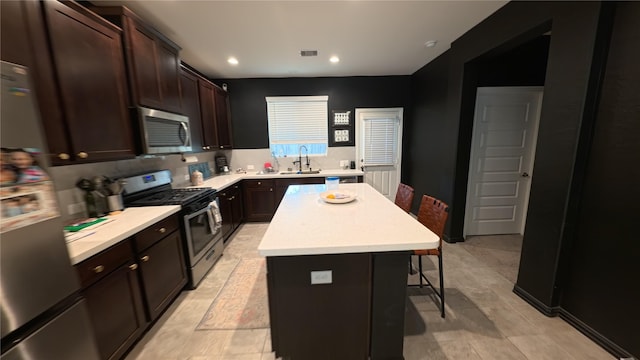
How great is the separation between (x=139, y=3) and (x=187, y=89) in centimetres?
105

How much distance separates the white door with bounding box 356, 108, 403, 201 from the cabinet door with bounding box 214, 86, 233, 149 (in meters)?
2.59

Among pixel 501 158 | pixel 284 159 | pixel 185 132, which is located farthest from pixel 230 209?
pixel 501 158

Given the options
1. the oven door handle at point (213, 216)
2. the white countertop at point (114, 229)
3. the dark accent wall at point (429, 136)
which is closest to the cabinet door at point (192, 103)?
the oven door handle at point (213, 216)

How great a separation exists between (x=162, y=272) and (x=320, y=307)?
1.51 m

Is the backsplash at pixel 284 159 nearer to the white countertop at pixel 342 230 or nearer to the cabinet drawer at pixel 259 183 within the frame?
the cabinet drawer at pixel 259 183

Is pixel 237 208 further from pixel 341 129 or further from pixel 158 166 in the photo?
pixel 341 129

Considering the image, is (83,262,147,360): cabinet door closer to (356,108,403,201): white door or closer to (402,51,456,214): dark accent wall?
(402,51,456,214): dark accent wall

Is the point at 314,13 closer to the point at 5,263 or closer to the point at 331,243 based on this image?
the point at 331,243

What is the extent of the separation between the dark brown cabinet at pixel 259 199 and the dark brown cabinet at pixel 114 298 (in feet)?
8.06

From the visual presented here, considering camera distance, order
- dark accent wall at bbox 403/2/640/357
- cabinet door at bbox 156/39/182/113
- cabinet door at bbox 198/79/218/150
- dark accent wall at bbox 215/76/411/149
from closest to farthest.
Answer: dark accent wall at bbox 403/2/640/357 → cabinet door at bbox 156/39/182/113 → cabinet door at bbox 198/79/218/150 → dark accent wall at bbox 215/76/411/149

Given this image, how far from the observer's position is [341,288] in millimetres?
1322

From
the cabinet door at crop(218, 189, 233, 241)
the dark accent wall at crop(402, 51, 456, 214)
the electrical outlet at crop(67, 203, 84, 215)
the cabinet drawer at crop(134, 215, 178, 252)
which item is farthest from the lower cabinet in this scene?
the dark accent wall at crop(402, 51, 456, 214)

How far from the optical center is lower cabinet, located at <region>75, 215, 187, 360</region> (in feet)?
4.41

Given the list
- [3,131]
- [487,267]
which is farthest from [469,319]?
[3,131]
